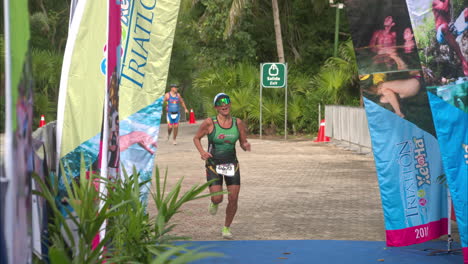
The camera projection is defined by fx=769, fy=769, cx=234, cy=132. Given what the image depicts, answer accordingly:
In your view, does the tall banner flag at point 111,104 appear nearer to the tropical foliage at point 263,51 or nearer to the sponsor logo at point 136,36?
the sponsor logo at point 136,36

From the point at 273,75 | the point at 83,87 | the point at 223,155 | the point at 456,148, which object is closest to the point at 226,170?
the point at 223,155

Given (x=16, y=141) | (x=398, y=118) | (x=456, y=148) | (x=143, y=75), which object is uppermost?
(x=143, y=75)

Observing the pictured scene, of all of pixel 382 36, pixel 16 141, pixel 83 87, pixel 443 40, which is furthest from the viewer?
pixel 382 36

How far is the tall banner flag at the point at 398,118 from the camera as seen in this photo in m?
7.82

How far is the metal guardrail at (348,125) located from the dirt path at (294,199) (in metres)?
0.78

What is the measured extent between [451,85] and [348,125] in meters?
16.9

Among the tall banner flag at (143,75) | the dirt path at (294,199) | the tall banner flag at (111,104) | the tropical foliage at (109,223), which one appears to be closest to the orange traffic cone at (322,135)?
the dirt path at (294,199)

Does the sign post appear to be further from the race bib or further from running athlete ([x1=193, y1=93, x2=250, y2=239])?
the race bib

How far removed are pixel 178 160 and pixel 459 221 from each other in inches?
515

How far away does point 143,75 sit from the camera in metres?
6.96

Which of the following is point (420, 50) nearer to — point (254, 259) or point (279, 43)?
point (254, 259)

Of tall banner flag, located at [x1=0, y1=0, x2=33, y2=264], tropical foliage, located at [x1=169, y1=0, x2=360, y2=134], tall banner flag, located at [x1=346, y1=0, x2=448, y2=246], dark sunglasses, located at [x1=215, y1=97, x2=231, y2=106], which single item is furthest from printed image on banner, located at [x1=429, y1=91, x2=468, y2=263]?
tropical foliage, located at [x1=169, y1=0, x2=360, y2=134]

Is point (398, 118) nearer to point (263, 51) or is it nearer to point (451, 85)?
point (451, 85)

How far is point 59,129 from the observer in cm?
569
